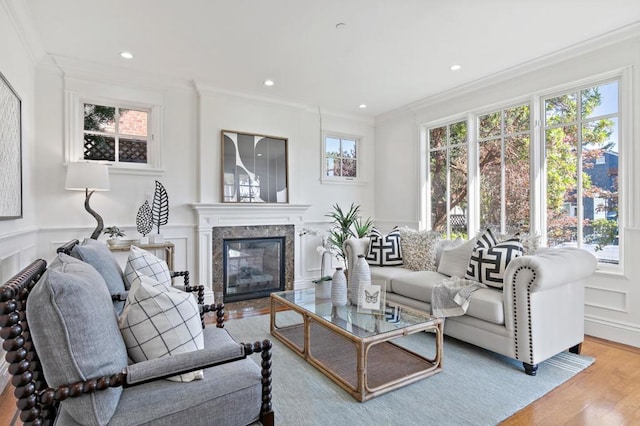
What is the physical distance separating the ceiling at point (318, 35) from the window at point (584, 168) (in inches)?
24.3

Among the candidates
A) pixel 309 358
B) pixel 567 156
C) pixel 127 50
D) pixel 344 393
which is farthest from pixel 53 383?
pixel 567 156

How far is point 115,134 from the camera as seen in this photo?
3.87m

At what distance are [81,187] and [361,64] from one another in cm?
309

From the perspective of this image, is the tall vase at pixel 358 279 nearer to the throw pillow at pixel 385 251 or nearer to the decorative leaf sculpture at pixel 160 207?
the throw pillow at pixel 385 251

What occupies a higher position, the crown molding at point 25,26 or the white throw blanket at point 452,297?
the crown molding at point 25,26

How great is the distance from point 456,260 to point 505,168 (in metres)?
1.60

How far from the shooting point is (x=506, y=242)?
289cm

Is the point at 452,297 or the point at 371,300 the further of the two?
the point at 452,297

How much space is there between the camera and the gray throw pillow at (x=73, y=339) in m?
1.05

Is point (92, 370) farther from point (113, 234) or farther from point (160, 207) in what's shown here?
point (160, 207)

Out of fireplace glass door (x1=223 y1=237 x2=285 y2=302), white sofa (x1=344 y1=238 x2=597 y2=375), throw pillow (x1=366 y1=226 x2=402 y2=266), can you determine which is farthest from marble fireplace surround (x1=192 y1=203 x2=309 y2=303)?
white sofa (x1=344 y1=238 x2=597 y2=375)

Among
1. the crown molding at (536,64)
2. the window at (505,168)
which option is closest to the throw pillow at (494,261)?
the window at (505,168)

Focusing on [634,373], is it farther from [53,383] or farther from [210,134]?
[210,134]

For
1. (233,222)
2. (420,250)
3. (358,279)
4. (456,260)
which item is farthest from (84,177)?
(456,260)
